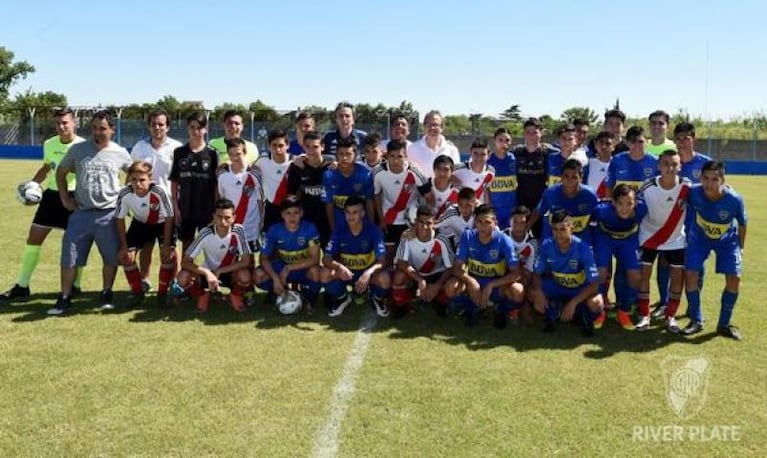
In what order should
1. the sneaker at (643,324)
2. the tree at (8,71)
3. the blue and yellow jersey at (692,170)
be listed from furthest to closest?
1. the tree at (8,71)
2. the blue and yellow jersey at (692,170)
3. the sneaker at (643,324)

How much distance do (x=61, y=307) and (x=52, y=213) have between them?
114 cm

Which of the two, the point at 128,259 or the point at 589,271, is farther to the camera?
the point at 128,259

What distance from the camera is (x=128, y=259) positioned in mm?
5641

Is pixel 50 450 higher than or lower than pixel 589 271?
lower

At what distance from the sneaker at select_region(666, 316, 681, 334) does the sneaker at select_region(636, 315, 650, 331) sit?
0.16 metres

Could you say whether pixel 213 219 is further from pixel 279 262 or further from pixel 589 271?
pixel 589 271

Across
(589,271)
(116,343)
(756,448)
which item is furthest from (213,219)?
(756,448)

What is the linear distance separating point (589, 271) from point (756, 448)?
2.04 meters

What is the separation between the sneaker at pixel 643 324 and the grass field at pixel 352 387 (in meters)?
0.13

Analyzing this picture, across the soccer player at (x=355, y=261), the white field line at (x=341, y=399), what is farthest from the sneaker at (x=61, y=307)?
the white field line at (x=341, y=399)

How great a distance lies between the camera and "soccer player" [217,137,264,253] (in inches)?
229

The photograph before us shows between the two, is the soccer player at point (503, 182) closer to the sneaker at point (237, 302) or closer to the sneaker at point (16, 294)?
the sneaker at point (237, 302)

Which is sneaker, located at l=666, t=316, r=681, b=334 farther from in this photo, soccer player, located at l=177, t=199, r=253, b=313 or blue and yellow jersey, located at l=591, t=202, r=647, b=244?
soccer player, located at l=177, t=199, r=253, b=313

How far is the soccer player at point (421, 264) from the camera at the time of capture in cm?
541
